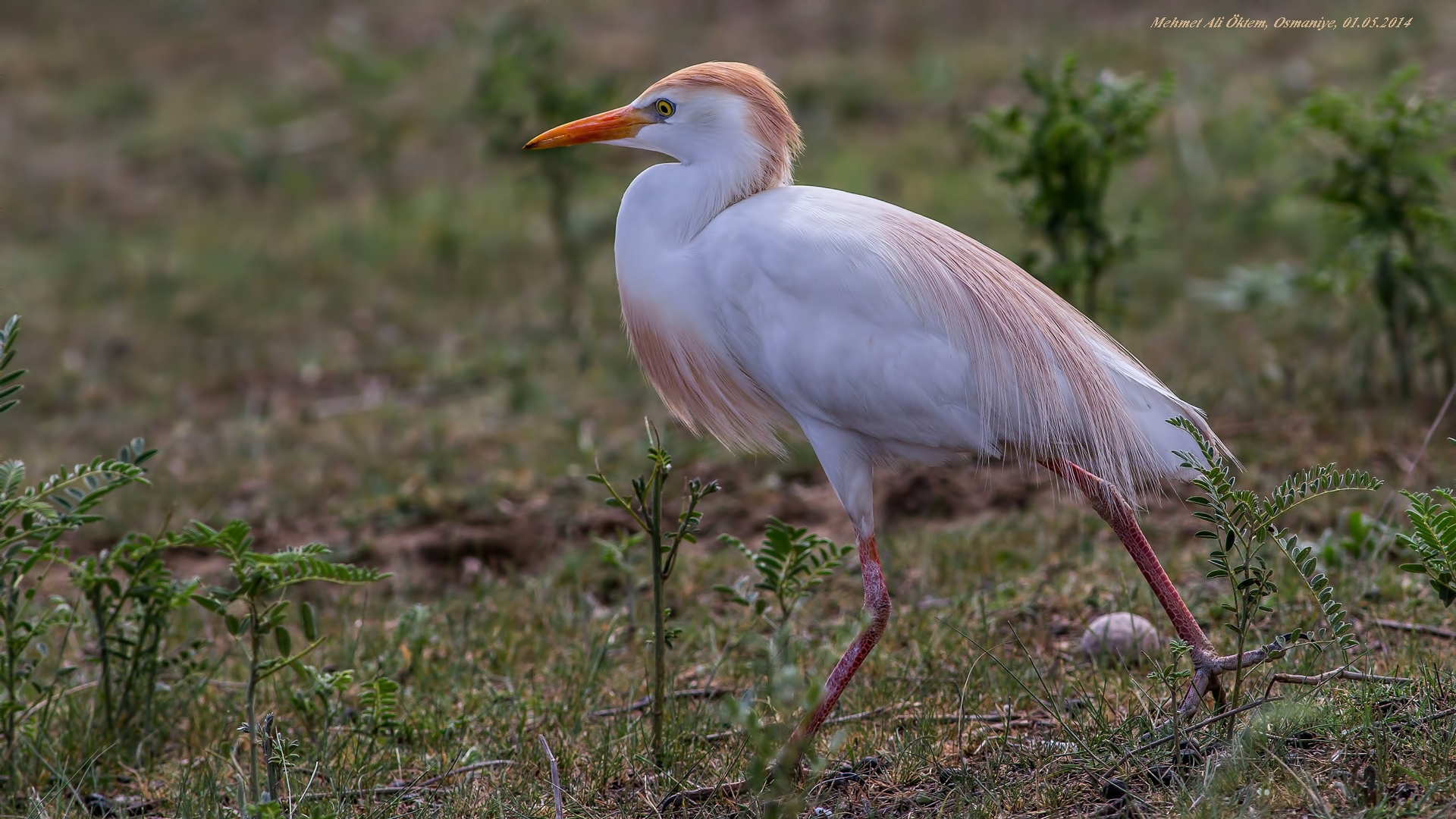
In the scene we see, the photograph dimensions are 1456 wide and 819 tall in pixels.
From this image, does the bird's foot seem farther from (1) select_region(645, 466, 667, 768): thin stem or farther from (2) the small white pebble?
(1) select_region(645, 466, 667, 768): thin stem

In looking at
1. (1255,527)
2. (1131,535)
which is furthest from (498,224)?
(1255,527)

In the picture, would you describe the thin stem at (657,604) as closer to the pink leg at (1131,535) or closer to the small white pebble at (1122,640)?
the pink leg at (1131,535)

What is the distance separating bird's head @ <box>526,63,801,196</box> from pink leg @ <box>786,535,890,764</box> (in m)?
1.05

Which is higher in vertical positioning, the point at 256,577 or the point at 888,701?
the point at 256,577

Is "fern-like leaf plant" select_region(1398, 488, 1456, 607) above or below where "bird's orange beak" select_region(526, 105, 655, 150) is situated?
below

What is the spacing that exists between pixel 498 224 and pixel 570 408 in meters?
2.95

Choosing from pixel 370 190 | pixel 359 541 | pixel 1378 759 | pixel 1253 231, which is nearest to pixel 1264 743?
pixel 1378 759

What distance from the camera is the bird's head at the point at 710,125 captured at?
3520 mm

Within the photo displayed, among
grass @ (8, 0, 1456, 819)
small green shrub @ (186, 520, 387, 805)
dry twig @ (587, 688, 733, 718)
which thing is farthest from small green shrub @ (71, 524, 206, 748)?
dry twig @ (587, 688, 733, 718)

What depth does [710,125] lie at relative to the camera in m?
3.54

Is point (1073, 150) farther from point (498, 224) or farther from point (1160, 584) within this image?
point (498, 224)

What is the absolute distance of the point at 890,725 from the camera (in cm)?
344

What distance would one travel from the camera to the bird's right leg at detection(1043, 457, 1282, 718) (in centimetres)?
316

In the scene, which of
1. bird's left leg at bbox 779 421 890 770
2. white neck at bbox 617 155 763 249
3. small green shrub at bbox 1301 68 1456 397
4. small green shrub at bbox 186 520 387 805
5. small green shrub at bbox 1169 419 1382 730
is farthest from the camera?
small green shrub at bbox 1301 68 1456 397
